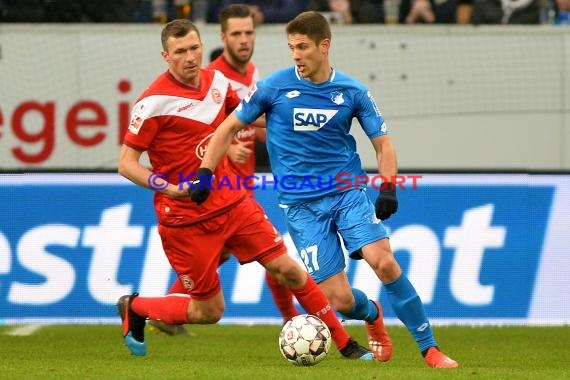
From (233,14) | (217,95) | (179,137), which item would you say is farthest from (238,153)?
(233,14)

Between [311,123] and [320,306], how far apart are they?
4.01ft

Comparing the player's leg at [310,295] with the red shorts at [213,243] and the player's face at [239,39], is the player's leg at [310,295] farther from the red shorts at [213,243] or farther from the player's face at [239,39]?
the player's face at [239,39]

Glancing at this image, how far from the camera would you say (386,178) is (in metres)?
8.13

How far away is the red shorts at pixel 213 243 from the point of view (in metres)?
8.83

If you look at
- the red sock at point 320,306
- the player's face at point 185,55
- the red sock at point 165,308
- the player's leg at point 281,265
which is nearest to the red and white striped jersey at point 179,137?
the player's face at point 185,55

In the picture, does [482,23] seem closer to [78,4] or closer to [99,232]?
[78,4]

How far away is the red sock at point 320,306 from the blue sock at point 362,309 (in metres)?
0.11

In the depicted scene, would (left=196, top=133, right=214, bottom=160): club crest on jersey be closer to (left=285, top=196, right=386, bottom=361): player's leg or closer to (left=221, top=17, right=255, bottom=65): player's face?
(left=285, top=196, right=386, bottom=361): player's leg

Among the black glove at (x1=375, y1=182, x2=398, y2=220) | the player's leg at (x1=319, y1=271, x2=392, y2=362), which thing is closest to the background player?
the player's leg at (x1=319, y1=271, x2=392, y2=362)

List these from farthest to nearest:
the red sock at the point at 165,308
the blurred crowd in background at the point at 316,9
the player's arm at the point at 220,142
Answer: the blurred crowd in background at the point at 316,9 < the red sock at the point at 165,308 < the player's arm at the point at 220,142

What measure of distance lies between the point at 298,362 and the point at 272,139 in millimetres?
1527

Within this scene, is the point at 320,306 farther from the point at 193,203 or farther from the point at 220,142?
the point at 220,142

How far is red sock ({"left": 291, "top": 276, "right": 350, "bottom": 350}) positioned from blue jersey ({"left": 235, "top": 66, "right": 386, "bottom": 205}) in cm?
59

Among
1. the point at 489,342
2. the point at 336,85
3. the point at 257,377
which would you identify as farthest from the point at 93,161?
the point at 257,377
